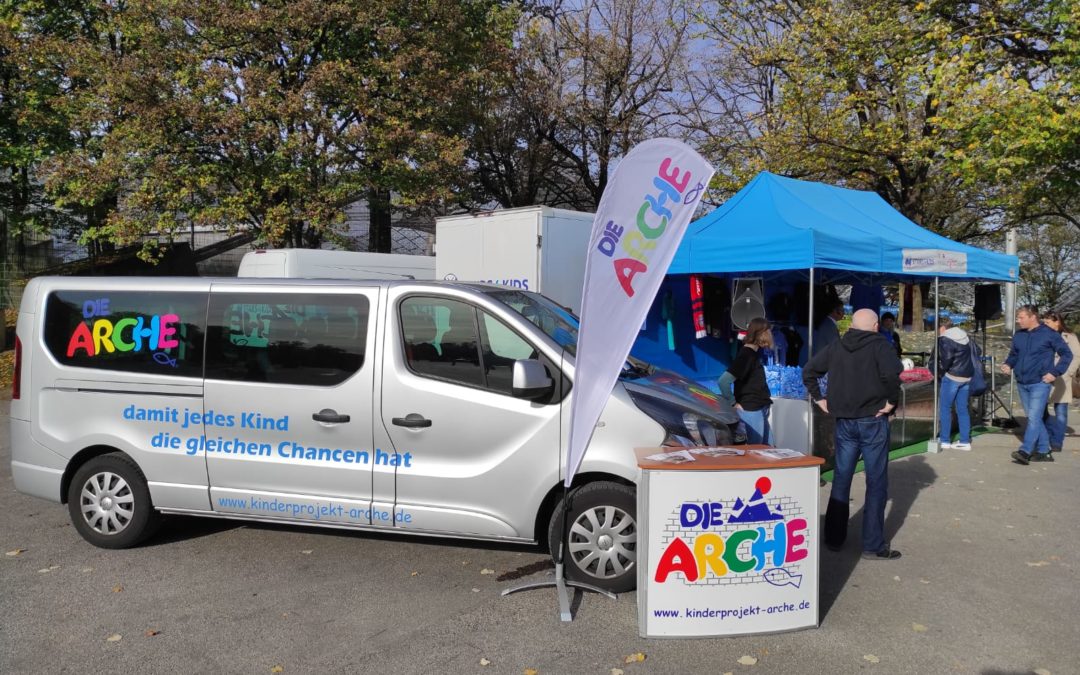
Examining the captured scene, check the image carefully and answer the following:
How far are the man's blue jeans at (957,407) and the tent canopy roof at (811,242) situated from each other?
1.35 meters

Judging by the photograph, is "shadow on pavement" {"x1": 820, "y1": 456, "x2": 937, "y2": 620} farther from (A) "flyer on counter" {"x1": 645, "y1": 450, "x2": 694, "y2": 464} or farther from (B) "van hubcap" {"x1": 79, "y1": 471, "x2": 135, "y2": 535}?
(B) "van hubcap" {"x1": 79, "y1": 471, "x2": 135, "y2": 535}

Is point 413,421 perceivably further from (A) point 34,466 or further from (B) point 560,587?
(A) point 34,466

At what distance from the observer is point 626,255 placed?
4434 mm

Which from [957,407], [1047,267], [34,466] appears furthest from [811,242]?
[1047,267]

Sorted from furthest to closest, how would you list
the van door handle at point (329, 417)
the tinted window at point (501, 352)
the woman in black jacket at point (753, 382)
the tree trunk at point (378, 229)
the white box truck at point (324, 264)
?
the tree trunk at point (378, 229)
the white box truck at point (324, 264)
the woman in black jacket at point (753, 382)
the van door handle at point (329, 417)
the tinted window at point (501, 352)

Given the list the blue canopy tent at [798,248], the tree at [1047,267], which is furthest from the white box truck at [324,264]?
the tree at [1047,267]

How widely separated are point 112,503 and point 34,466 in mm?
709

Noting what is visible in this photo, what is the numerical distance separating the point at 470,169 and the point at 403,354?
16160 mm

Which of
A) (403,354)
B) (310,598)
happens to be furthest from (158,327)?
(310,598)

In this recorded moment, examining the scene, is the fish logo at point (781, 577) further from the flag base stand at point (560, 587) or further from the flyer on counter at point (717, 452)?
the flag base stand at point (560, 587)

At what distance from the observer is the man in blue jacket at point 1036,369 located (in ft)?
29.8

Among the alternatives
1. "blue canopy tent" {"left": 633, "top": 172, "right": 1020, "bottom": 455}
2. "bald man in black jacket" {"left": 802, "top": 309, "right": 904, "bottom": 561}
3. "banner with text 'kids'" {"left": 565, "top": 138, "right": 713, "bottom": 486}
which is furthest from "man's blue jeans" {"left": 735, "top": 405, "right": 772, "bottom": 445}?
"banner with text 'kids'" {"left": 565, "top": 138, "right": 713, "bottom": 486}

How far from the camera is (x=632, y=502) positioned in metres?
4.91

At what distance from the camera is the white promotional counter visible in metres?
4.27
